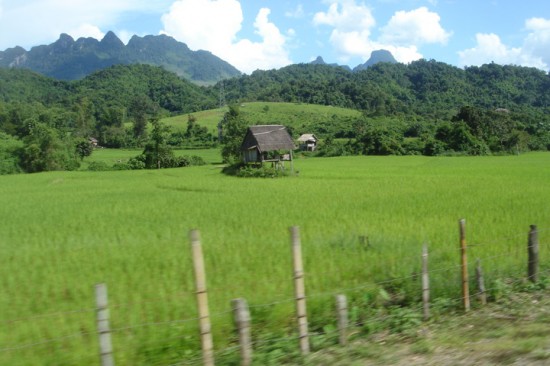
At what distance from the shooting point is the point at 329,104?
79062 millimetres

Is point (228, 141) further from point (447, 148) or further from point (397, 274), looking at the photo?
point (397, 274)

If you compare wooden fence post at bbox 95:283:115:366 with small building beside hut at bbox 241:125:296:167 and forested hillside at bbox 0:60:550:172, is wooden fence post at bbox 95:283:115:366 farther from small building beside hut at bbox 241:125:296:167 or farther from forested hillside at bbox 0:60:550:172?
forested hillside at bbox 0:60:550:172

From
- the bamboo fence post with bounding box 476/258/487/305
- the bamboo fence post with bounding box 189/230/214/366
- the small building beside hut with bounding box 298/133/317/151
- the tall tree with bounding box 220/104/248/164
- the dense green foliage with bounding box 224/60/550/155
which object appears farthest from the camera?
the small building beside hut with bounding box 298/133/317/151

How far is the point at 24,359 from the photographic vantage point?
130 inches

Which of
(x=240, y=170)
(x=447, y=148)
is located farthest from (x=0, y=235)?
(x=447, y=148)

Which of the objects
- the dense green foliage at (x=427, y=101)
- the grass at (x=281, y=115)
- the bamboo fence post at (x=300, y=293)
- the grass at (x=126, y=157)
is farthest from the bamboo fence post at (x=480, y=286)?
the grass at (x=281, y=115)

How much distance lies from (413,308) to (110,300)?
9.83ft

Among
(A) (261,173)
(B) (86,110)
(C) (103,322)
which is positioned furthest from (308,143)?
(C) (103,322)

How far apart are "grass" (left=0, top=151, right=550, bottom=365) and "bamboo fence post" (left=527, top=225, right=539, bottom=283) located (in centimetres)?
32

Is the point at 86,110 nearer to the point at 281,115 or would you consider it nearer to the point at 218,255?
the point at 281,115

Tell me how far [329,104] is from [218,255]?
74472mm

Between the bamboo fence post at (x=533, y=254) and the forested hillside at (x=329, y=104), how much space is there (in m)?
30.2

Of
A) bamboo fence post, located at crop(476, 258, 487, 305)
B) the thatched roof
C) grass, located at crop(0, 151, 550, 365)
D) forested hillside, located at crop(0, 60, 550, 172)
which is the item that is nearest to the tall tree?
forested hillside, located at crop(0, 60, 550, 172)

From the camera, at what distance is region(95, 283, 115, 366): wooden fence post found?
2760 mm
